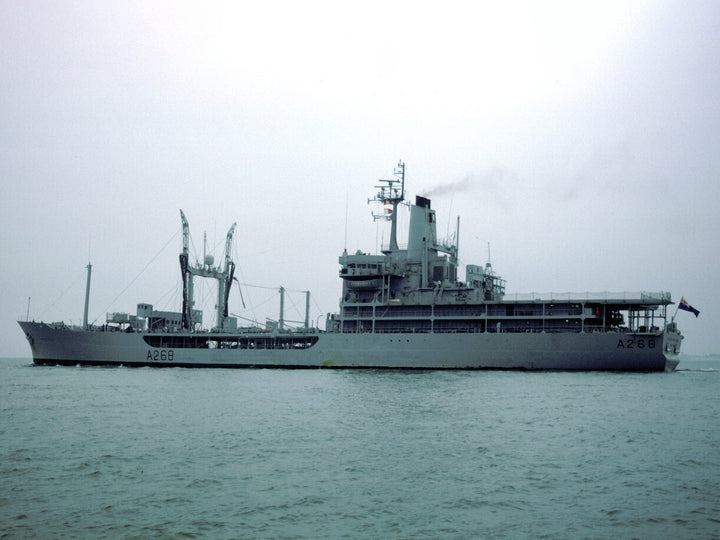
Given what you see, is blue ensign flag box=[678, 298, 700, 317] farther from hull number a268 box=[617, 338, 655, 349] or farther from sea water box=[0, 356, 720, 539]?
sea water box=[0, 356, 720, 539]

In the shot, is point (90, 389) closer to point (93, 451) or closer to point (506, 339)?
point (93, 451)

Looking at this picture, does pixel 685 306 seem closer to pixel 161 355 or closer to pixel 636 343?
pixel 636 343

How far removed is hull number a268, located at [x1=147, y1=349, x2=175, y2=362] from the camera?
6394cm

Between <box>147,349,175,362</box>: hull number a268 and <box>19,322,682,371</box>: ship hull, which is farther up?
<box>19,322,682,371</box>: ship hull

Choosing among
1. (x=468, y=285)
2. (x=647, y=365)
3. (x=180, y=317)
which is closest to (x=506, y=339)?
(x=468, y=285)

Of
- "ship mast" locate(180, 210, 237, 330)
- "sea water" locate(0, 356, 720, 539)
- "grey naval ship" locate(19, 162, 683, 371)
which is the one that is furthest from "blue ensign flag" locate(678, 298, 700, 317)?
"ship mast" locate(180, 210, 237, 330)

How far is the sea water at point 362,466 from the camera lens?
13234 mm

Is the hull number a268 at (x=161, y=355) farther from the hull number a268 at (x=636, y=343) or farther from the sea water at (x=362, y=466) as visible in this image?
the hull number a268 at (x=636, y=343)

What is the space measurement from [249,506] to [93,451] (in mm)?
7950

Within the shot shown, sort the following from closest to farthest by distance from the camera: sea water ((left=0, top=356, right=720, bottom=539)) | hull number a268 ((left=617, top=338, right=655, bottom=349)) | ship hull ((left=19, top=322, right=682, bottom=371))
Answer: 1. sea water ((left=0, top=356, right=720, bottom=539))
2. hull number a268 ((left=617, top=338, right=655, bottom=349))
3. ship hull ((left=19, top=322, right=682, bottom=371))

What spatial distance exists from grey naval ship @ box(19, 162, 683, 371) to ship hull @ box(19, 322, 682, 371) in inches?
3.3

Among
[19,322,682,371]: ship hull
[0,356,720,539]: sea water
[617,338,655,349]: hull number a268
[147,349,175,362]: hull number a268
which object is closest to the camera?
[0,356,720,539]: sea water

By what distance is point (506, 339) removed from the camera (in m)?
52.1

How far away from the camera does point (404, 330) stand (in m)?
56.8
